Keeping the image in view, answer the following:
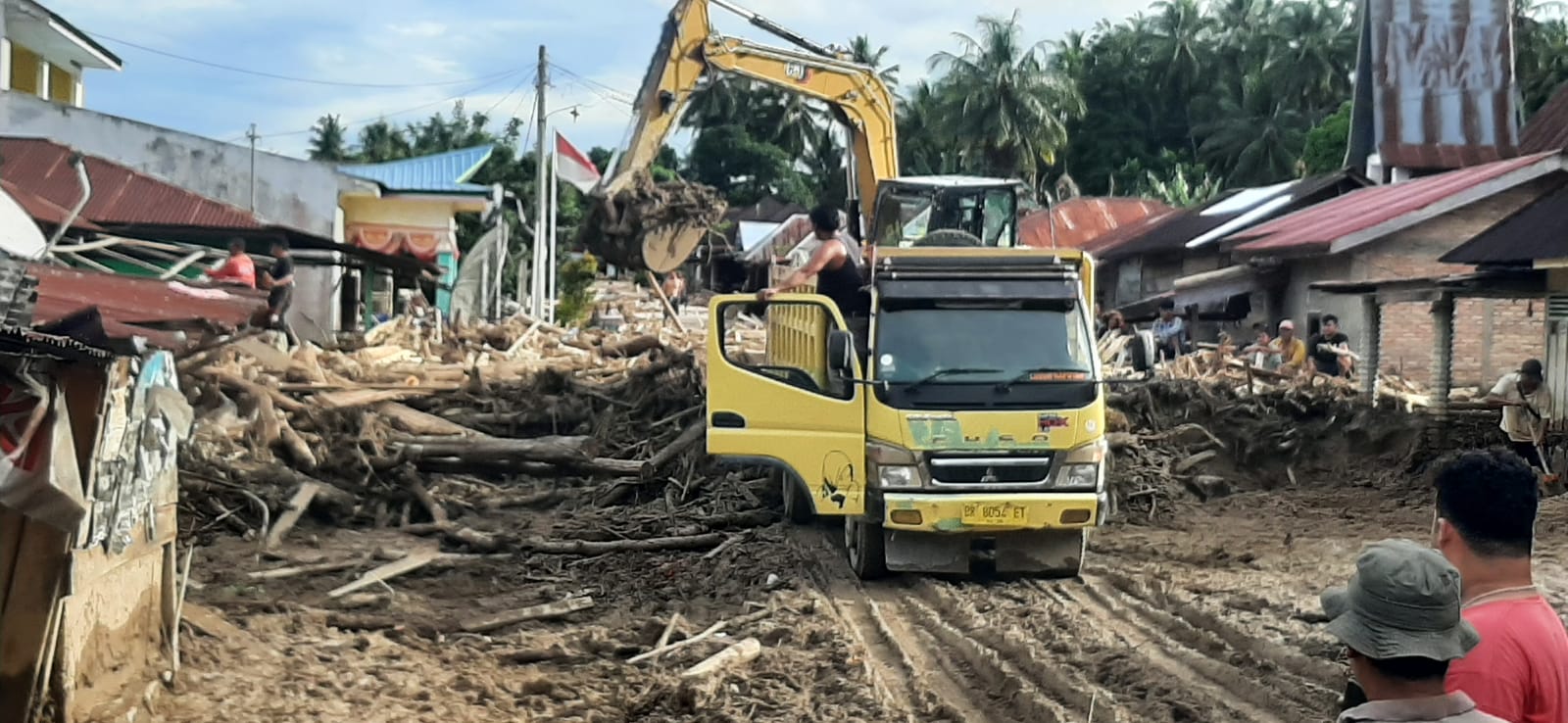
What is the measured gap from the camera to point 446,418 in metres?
16.2

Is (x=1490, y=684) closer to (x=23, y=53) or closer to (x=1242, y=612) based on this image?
(x=1242, y=612)

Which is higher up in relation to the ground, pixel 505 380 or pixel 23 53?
pixel 23 53

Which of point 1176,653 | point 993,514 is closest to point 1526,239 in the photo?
point 993,514

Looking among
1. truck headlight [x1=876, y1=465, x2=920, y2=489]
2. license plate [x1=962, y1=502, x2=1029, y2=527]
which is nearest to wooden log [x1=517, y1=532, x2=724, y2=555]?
truck headlight [x1=876, y1=465, x2=920, y2=489]

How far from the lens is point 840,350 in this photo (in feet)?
34.7

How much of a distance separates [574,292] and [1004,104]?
82.2 feet

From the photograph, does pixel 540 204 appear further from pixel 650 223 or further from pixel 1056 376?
pixel 1056 376

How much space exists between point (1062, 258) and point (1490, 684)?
26.9 ft

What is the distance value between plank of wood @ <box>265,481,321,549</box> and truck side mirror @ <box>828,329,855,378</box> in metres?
5.05

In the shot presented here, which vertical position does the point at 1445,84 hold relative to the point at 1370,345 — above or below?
above

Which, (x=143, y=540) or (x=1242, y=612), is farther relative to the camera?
(x=1242, y=612)

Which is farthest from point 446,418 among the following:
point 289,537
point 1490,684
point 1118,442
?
point 1490,684

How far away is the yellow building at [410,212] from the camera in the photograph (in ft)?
110

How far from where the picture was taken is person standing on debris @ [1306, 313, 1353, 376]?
862 inches
